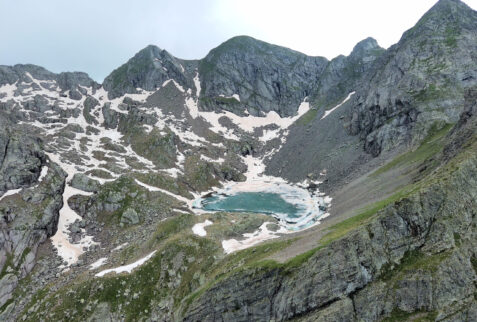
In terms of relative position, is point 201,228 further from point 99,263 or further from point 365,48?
point 365,48

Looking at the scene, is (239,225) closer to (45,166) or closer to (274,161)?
(45,166)

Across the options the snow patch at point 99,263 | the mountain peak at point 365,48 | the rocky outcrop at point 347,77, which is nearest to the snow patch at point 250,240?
the snow patch at point 99,263

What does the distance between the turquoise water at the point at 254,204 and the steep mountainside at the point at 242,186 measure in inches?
227

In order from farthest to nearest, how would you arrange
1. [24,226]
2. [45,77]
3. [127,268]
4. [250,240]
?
[45,77], [24,226], [250,240], [127,268]

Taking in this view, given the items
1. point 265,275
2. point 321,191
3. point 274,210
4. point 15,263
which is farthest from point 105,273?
point 321,191

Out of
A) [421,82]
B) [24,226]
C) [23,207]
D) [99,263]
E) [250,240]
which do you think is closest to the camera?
[250,240]

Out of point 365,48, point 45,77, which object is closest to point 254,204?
point 365,48

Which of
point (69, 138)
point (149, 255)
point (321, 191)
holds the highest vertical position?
point (69, 138)

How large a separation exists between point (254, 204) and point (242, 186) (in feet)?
85.7

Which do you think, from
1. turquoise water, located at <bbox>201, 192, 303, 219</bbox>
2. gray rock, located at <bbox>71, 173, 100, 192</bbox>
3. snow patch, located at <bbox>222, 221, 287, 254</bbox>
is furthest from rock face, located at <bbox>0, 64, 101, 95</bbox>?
snow patch, located at <bbox>222, 221, 287, 254</bbox>

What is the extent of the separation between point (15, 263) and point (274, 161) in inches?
4277

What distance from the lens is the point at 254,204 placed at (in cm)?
9200

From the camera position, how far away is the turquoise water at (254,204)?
82.4 m

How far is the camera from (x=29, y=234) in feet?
202
